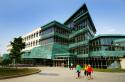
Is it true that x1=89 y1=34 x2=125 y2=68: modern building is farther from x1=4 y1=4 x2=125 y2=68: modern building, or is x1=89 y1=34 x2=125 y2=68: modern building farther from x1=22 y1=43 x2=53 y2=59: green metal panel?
x1=22 y1=43 x2=53 y2=59: green metal panel

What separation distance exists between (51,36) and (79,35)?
10.7 metres

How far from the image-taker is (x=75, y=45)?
2499 inches

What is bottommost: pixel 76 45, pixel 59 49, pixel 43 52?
pixel 43 52

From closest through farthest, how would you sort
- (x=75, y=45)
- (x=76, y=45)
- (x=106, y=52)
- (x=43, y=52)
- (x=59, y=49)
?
(x=106, y=52) → (x=76, y=45) → (x=75, y=45) → (x=59, y=49) → (x=43, y=52)

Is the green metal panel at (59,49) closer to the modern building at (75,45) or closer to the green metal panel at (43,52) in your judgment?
the modern building at (75,45)

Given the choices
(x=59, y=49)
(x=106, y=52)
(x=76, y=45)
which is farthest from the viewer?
(x=59, y=49)

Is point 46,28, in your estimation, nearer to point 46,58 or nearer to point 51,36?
point 51,36

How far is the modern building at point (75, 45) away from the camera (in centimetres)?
5012

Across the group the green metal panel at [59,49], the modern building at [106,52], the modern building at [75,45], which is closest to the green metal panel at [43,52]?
the modern building at [75,45]

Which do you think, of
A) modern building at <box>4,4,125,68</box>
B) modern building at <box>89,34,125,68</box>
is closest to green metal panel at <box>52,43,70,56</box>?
modern building at <box>4,4,125,68</box>

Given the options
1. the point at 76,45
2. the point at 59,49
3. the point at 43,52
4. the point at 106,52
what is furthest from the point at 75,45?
the point at 106,52

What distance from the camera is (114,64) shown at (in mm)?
48156

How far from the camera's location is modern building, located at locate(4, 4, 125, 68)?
50125 mm

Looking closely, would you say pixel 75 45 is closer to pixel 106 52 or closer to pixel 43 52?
pixel 43 52
